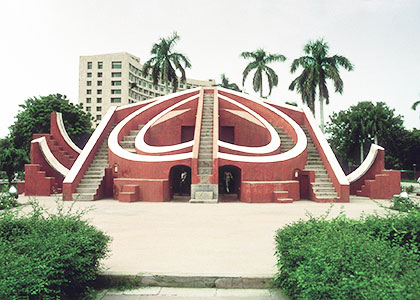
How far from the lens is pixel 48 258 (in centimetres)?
281

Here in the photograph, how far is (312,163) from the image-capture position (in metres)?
13.5

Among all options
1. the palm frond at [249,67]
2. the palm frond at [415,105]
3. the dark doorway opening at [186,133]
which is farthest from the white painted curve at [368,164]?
the palm frond at [415,105]

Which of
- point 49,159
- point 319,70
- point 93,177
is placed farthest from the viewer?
point 319,70

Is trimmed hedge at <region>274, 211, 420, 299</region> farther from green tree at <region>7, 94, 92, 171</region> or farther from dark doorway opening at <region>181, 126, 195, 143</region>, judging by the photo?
green tree at <region>7, 94, 92, 171</region>

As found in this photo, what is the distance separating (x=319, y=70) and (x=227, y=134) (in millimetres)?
11410

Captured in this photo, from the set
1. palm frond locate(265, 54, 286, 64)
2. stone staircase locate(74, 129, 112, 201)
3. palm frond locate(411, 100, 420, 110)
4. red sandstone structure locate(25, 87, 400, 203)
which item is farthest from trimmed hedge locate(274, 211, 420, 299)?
palm frond locate(411, 100, 420, 110)

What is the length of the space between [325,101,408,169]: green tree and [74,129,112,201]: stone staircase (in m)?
26.9

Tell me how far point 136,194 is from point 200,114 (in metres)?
4.69

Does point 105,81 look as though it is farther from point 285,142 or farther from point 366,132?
point 285,142

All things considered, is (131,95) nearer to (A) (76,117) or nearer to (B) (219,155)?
(A) (76,117)

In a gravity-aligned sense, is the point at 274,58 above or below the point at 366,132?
above

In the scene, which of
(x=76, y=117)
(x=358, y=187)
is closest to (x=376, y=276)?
(x=358, y=187)

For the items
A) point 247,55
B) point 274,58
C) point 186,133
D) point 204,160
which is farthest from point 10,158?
point 274,58

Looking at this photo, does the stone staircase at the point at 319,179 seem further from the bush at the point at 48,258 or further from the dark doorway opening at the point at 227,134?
the bush at the point at 48,258
